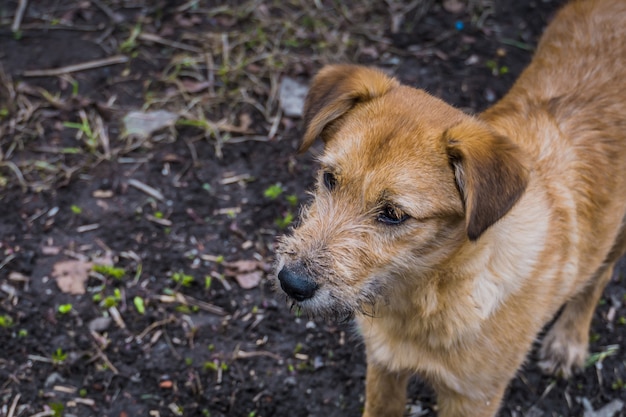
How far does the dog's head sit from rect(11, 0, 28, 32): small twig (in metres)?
4.21

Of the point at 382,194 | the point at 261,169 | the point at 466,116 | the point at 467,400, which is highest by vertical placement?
the point at 466,116

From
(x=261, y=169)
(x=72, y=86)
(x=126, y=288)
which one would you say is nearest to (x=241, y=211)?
(x=261, y=169)

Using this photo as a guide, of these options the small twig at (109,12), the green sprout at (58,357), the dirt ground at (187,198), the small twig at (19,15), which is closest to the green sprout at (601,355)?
the dirt ground at (187,198)

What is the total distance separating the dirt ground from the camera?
4344 mm

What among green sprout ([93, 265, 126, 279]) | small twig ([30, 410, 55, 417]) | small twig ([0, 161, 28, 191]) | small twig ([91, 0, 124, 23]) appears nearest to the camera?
small twig ([30, 410, 55, 417])

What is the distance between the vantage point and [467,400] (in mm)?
3609

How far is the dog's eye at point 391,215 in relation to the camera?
308 cm

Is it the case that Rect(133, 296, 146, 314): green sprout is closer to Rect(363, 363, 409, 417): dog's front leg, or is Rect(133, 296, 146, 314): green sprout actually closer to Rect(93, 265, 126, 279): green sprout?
Rect(93, 265, 126, 279): green sprout

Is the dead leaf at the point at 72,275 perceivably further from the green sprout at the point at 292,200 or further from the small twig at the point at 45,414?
the green sprout at the point at 292,200

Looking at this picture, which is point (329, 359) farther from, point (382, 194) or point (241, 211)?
point (382, 194)

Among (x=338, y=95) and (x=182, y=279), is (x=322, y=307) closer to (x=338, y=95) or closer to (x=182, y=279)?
(x=338, y=95)

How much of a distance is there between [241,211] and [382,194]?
2298 mm

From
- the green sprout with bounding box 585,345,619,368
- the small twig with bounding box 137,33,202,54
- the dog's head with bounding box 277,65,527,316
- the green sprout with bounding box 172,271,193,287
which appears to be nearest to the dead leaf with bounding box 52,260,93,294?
the green sprout with bounding box 172,271,193,287

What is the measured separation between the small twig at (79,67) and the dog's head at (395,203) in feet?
11.5
